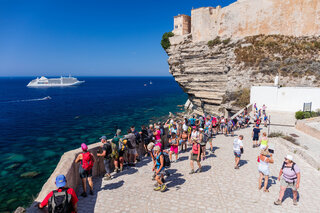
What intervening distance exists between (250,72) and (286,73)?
4.29 m

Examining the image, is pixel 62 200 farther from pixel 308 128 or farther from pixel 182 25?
pixel 182 25

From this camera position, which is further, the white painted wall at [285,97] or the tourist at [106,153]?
the white painted wall at [285,97]

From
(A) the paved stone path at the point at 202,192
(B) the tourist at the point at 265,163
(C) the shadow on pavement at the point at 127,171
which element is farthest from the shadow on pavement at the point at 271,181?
(C) the shadow on pavement at the point at 127,171

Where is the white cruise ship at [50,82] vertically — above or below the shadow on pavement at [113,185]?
above

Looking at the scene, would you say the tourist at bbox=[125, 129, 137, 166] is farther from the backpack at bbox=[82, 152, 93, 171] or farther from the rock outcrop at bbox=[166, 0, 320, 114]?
the rock outcrop at bbox=[166, 0, 320, 114]

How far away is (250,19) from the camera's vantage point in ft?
104

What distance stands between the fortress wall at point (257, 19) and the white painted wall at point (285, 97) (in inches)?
511

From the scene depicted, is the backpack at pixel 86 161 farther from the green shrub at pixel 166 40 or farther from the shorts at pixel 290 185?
the green shrub at pixel 166 40

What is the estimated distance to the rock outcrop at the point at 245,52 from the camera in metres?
26.3

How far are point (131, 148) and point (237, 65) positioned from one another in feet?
83.1

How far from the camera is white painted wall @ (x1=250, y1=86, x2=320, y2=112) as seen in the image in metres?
20.0

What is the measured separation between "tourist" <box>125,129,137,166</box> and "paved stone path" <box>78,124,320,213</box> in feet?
1.27

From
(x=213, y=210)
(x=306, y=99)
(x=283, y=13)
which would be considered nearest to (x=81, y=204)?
(x=213, y=210)

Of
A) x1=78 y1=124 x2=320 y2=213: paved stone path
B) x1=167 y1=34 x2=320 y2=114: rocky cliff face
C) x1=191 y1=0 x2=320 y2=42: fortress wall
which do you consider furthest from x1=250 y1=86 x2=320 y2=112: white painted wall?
x1=78 y1=124 x2=320 y2=213: paved stone path
